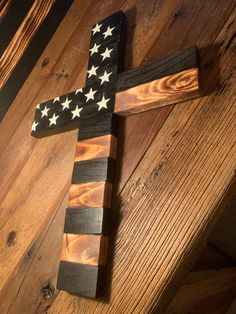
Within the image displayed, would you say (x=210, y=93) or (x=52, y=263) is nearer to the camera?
(x=210, y=93)

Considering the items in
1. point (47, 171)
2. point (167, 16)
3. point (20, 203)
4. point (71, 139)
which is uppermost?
point (167, 16)

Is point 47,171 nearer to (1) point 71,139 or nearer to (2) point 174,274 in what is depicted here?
(1) point 71,139

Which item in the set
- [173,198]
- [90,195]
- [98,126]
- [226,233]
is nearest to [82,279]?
[90,195]

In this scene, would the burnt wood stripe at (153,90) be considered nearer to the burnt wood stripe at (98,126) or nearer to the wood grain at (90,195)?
the burnt wood stripe at (98,126)

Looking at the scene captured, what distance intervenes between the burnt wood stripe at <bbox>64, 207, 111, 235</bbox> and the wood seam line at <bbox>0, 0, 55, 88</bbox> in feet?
3.30

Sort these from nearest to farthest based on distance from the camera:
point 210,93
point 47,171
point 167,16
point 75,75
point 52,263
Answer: point 210,93
point 52,263
point 167,16
point 47,171
point 75,75

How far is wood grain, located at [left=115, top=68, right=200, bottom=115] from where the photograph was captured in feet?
2.76

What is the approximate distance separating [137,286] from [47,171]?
24.8 inches

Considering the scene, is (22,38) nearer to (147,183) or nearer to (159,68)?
(159,68)

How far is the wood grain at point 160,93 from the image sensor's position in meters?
0.84

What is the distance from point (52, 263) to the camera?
0.98m

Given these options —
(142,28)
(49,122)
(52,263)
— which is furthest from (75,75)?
(52,263)

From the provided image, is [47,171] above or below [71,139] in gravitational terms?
below

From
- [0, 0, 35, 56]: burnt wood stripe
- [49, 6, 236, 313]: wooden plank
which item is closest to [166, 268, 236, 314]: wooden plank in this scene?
[49, 6, 236, 313]: wooden plank
